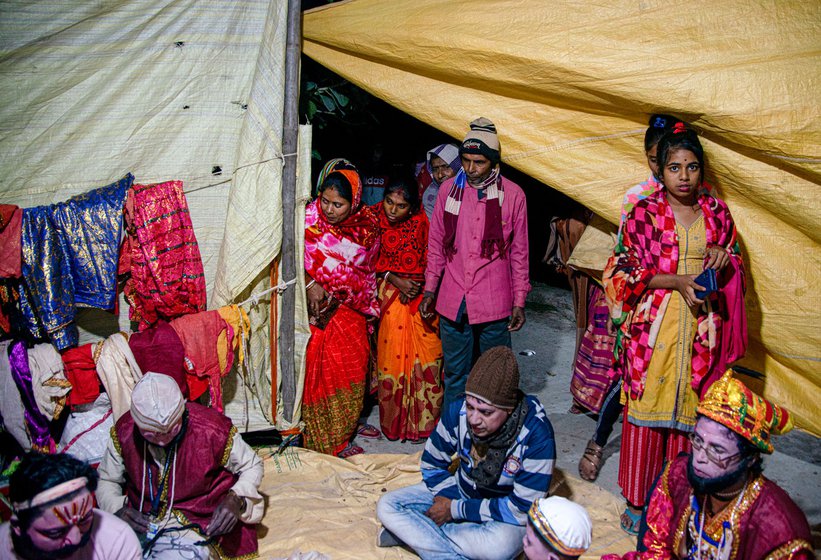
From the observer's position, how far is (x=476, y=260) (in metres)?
4.33

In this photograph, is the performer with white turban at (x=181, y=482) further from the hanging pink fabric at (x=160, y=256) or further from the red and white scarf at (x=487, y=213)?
the red and white scarf at (x=487, y=213)

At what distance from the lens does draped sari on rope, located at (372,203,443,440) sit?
185 inches

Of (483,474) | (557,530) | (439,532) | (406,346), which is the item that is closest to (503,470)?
(483,474)

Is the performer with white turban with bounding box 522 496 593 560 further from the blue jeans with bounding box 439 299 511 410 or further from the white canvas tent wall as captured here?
the white canvas tent wall

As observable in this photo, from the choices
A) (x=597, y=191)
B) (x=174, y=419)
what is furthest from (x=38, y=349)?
(x=597, y=191)

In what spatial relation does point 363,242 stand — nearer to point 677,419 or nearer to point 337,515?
point 337,515

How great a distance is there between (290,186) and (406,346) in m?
1.28

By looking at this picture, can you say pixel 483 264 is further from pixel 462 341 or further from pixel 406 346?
pixel 406 346

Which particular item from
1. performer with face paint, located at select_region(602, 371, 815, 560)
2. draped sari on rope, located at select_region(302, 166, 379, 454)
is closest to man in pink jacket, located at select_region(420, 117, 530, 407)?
draped sari on rope, located at select_region(302, 166, 379, 454)

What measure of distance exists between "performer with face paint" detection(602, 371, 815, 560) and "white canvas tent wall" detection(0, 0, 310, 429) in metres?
2.61

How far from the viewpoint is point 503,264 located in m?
4.34

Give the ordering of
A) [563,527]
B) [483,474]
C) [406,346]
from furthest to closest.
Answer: [406,346], [483,474], [563,527]

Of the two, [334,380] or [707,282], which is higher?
[707,282]

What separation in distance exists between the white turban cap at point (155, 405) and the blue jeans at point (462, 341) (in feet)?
6.16
